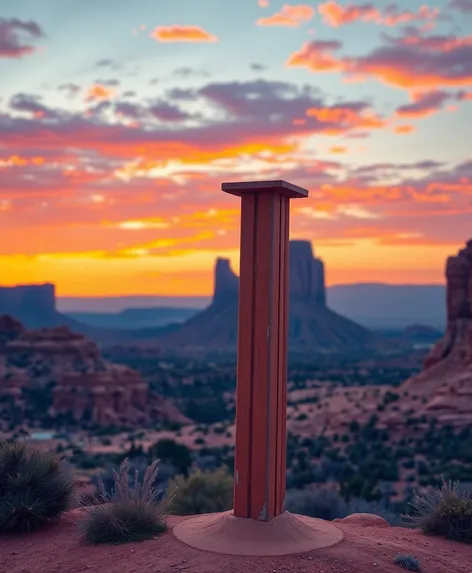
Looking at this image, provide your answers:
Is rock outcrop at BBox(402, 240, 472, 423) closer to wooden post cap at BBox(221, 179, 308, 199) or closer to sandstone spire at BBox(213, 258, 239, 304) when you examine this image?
wooden post cap at BBox(221, 179, 308, 199)

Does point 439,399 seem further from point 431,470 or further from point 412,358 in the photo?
point 412,358

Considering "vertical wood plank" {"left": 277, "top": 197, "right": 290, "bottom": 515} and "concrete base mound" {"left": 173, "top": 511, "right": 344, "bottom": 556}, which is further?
"vertical wood plank" {"left": 277, "top": 197, "right": 290, "bottom": 515}

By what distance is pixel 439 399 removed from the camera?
44656mm

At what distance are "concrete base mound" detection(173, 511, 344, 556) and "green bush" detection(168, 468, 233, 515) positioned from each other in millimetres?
7598

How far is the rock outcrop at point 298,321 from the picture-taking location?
164 metres

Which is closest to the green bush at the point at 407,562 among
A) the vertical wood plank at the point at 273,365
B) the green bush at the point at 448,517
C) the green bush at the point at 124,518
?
the vertical wood plank at the point at 273,365

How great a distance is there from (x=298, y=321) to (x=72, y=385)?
4311 inches

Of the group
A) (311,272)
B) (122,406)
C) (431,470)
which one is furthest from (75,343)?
(311,272)

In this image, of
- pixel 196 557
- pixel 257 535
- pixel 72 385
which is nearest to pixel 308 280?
pixel 72 385

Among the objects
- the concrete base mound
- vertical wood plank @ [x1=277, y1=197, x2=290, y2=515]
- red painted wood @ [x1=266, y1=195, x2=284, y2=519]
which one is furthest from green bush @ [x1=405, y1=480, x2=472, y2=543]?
red painted wood @ [x1=266, y1=195, x2=284, y2=519]

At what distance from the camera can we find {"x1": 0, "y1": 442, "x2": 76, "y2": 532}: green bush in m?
10.5

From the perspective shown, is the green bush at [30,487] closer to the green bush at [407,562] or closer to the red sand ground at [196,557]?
the red sand ground at [196,557]

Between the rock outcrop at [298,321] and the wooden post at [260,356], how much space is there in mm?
143772

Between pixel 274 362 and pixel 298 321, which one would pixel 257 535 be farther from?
pixel 298 321
